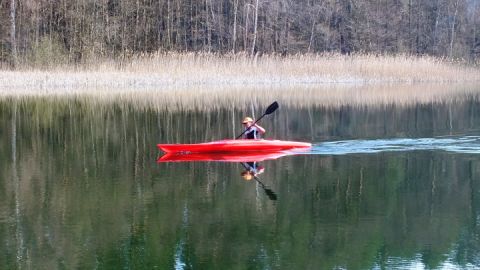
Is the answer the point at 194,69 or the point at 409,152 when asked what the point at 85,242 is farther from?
the point at 194,69

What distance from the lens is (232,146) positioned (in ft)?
43.3

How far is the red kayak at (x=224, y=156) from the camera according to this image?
13.0 metres

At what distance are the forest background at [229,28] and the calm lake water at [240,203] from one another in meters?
16.6

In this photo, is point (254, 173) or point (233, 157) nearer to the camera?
point (254, 173)

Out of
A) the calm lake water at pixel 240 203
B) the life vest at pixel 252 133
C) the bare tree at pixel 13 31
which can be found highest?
the bare tree at pixel 13 31

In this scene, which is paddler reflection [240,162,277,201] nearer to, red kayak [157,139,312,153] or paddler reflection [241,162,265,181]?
paddler reflection [241,162,265,181]

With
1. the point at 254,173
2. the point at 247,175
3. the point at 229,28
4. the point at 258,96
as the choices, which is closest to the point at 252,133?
the point at 254,173

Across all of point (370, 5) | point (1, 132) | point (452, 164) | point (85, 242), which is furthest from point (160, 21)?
point (85, 242)

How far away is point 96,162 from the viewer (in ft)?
41.9

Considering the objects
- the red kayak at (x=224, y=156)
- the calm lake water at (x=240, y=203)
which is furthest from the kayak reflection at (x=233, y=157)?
the calm lake water at (x=240, y=203)

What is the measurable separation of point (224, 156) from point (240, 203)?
12.8 ft

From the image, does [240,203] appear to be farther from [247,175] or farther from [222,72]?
[222,72]

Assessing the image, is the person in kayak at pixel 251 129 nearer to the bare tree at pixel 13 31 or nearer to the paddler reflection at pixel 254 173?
the paddler reflection at pixel 254 173

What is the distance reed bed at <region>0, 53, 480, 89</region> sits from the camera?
93.5 ft
